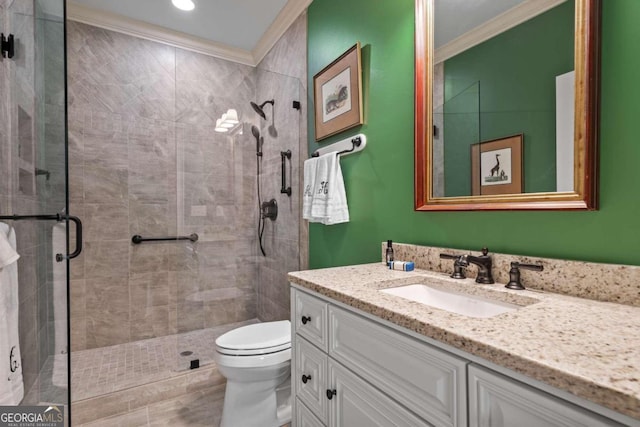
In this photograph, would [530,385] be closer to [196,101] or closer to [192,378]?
[192,378]

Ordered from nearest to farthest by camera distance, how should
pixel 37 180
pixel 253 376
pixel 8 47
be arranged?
pixel 8 47 < pixel 37 180 < pixel 253 376

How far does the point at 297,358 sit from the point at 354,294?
47cm

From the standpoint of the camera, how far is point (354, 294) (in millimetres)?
901

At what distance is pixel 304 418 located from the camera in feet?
3.74

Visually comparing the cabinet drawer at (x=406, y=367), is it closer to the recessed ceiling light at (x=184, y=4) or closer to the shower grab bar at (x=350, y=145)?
the shower grab bar at (x=350, y=145)

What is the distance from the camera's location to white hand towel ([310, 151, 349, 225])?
68.1 inches

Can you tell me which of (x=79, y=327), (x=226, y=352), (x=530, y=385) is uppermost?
(x=530, y=385)

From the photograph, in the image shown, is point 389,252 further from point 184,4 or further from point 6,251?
point 184,4

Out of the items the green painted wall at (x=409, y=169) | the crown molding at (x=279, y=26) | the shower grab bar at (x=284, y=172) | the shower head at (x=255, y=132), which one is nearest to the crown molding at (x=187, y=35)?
the crown molding at (x=279, y=26)

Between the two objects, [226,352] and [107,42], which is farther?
[107,42]

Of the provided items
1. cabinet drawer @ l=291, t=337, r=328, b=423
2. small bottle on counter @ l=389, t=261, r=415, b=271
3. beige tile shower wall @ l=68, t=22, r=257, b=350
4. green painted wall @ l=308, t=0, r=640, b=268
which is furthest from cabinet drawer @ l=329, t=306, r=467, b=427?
beige tile shower wall @ l=68, t=22, r=257, b=350

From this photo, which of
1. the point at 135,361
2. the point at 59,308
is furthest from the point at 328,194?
the point at 135,361

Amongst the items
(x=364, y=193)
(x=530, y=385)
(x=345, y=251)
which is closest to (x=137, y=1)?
(x=364, y=193)

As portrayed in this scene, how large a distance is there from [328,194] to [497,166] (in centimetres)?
88
